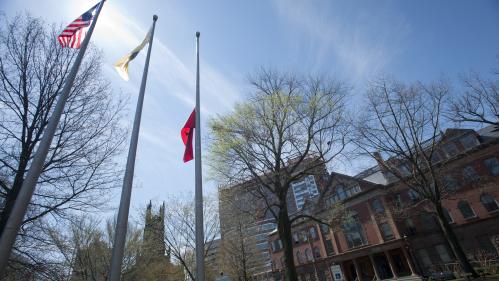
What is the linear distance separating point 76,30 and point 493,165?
37.2m

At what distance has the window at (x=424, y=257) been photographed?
29800mm

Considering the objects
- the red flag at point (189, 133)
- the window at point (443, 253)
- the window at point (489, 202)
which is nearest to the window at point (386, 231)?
the window at point (443, 253)

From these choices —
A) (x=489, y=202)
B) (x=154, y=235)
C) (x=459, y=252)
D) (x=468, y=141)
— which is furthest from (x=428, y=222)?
(x=154, y=235)

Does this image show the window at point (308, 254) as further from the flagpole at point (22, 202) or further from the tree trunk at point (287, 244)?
the flagpole at point (22, 202)

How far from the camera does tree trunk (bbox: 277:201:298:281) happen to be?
12867mm

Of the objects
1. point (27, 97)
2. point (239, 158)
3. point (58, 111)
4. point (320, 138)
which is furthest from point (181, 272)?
point (58, 111)

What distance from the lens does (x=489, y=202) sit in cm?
2800

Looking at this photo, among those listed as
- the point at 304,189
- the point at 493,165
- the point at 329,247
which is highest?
the point at 304,189

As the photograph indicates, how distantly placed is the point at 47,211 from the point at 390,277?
36.6 meters

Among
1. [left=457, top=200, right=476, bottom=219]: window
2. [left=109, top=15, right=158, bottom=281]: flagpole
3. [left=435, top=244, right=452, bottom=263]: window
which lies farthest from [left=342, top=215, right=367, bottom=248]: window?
[left=109, top=15, right=158, bottom=281]: flagpole

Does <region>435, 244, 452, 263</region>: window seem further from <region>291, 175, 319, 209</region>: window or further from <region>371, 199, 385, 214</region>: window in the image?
<region>291, 175, 319, 209</region>: window

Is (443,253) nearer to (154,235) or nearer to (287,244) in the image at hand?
(287,244)

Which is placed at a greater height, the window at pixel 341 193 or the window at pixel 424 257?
the window at pixel 341 193

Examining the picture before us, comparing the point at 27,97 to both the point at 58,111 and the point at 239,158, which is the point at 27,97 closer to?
the point at 58,111
